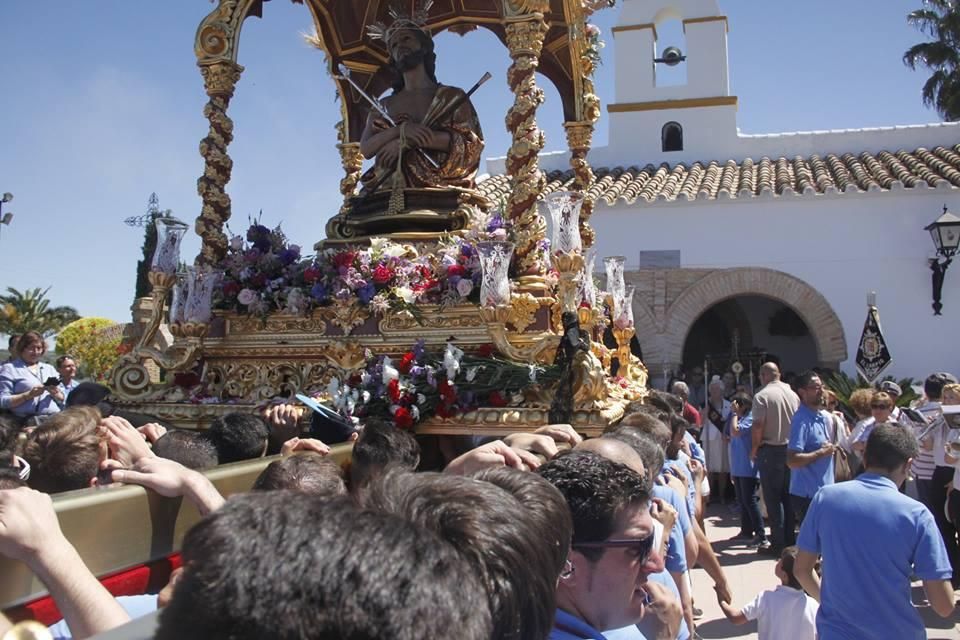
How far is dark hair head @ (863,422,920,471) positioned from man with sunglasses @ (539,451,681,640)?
2116 millimetres

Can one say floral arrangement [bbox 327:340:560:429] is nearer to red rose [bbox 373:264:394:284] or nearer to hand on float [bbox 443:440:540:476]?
red rose [bbox 373:264:394:284]

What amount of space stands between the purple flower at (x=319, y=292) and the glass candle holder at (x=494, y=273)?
1.16m

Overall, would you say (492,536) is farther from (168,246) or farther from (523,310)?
(168,246)

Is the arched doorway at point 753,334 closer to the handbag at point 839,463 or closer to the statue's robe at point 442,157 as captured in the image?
the handbag at point 839,463

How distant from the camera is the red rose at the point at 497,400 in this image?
452 cm

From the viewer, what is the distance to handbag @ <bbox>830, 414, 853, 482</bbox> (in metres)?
5.06

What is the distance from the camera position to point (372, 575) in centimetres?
80

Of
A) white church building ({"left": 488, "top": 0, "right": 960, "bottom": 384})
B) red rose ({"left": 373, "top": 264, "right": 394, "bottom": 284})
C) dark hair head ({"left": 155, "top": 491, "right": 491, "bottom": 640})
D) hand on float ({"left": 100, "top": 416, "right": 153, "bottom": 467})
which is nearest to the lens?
dark hair head ({"left": 155, "top": 491, "right": 491, "bottom": 640})

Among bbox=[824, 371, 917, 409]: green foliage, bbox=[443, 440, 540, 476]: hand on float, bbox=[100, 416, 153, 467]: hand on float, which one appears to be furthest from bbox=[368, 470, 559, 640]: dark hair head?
bbox=[824, 371, 917, 409]: green foliage

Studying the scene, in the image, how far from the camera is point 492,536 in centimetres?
104

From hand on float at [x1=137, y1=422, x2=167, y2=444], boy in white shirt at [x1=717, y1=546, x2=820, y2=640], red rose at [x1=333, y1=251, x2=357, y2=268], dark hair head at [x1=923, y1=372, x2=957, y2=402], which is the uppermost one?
red rose at [x1=333, y1=251, x2=357, y2=268]

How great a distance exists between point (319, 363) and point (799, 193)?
1166 centimetres

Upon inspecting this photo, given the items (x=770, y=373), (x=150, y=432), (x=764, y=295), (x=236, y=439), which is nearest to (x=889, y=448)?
(x=236, y=439)

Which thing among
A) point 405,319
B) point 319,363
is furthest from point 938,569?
point 319,363
